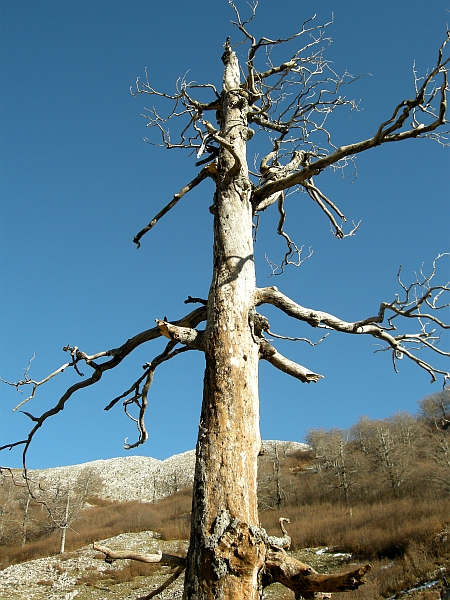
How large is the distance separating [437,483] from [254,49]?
31.8 meters

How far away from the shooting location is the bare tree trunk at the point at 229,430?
2.31 m

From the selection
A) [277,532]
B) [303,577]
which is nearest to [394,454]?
[277,532]

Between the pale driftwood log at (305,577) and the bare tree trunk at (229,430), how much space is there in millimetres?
119

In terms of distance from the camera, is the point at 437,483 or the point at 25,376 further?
the point at 437,483

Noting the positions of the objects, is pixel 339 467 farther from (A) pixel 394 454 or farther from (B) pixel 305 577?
(B) pixel 305 577

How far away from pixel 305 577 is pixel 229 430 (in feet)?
2.83

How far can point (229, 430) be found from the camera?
2.74 metres

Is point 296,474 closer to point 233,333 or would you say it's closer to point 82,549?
point 82,549

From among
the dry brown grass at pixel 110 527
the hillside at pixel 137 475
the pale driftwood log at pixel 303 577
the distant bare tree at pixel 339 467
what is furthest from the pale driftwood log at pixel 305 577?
the hillside at pixel 137 475

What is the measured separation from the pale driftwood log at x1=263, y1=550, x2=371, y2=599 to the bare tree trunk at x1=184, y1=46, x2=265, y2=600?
12 centimetres

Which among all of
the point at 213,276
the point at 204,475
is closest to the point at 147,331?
the point at 213,276

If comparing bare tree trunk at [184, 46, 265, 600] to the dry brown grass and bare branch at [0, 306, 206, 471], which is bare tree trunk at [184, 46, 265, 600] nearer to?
bare branch at [0, 306, 206, 471]

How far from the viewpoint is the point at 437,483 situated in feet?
98.1

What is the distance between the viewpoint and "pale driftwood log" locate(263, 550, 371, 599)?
2312 millimetres
